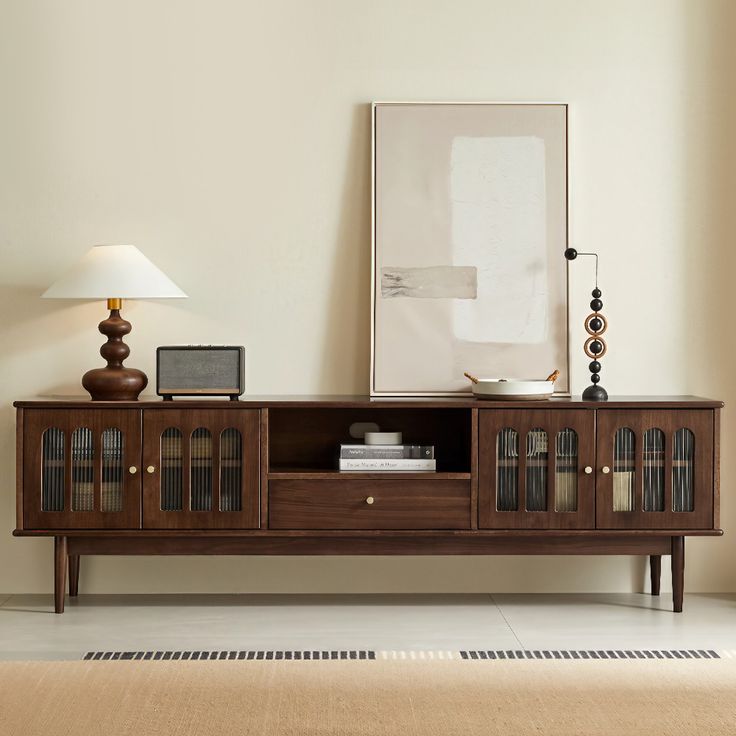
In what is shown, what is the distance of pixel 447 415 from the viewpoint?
337 centimetres

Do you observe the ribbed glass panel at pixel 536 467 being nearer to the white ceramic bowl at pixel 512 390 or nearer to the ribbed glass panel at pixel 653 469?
the white ceramic bowl at pixel 512 390

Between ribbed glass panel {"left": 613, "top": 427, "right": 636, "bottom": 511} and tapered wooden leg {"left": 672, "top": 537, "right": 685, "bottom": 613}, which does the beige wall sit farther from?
ribbed glass panel {"left": 613, "top": 427, "right": 636, "bottom": 511}

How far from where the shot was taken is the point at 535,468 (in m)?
3.07

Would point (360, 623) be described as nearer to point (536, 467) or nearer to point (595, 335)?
point (536, 467)

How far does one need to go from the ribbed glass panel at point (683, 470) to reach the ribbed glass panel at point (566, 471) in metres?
0.33

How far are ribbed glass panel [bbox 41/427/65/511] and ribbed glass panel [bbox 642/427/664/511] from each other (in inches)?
75.2

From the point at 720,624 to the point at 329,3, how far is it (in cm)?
252

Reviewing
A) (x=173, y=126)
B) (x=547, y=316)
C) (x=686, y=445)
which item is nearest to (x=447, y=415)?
(x=547, y=316)

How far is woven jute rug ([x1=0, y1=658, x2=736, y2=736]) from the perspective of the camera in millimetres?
1145

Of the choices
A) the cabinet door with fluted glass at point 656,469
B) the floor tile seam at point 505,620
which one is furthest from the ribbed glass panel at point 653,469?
the floor tile seam at point 505,620

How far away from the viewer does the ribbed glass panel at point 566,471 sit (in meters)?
3.07

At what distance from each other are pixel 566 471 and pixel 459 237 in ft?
3.00

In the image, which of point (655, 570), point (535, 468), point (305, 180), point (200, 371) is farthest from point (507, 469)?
point (305, 180)

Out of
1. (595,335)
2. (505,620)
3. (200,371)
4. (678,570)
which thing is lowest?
(505,620)
